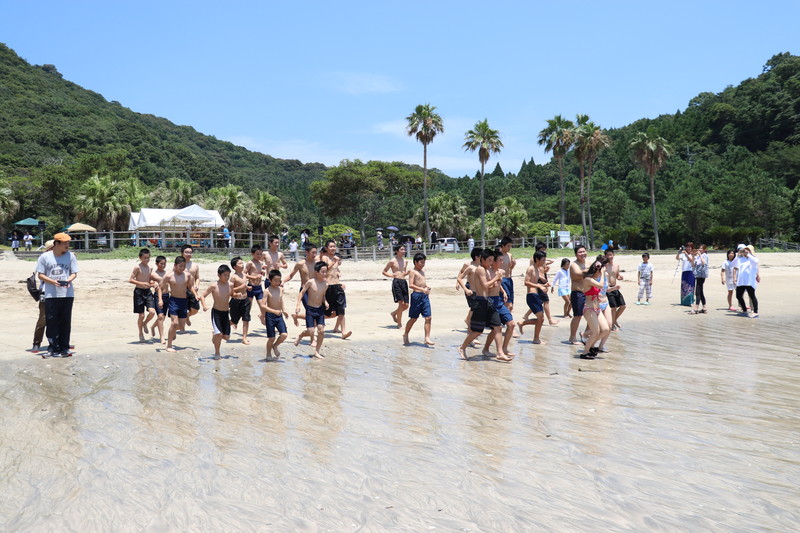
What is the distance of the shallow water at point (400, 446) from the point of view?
3.92m

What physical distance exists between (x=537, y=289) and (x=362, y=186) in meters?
44.5

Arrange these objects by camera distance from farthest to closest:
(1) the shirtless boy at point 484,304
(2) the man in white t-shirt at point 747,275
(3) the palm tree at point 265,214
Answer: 1. (3) the palm tree at point 265,214
2. (2) the man in white t-shirt at point 747,275
3. (1) the shirtless boy at point 484,304

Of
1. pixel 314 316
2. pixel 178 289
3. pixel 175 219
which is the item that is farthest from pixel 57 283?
pixel 175 219

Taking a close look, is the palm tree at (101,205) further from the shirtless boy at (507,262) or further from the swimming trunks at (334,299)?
the shirtless boy at (507,262)

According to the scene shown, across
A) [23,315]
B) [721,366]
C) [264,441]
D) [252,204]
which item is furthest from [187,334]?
[252,204]

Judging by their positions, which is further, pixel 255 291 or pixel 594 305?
pixel 255 291

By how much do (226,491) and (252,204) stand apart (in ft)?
131

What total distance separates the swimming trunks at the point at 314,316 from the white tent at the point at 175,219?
22.8m

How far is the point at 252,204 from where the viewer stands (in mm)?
42938

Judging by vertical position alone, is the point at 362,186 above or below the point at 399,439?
above

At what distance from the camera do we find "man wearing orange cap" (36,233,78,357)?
870 cm

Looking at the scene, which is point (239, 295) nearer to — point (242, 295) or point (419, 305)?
point (242, 295)

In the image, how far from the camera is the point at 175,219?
101ft

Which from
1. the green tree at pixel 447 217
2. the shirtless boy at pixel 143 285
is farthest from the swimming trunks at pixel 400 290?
the green tree at pixel 447 217
